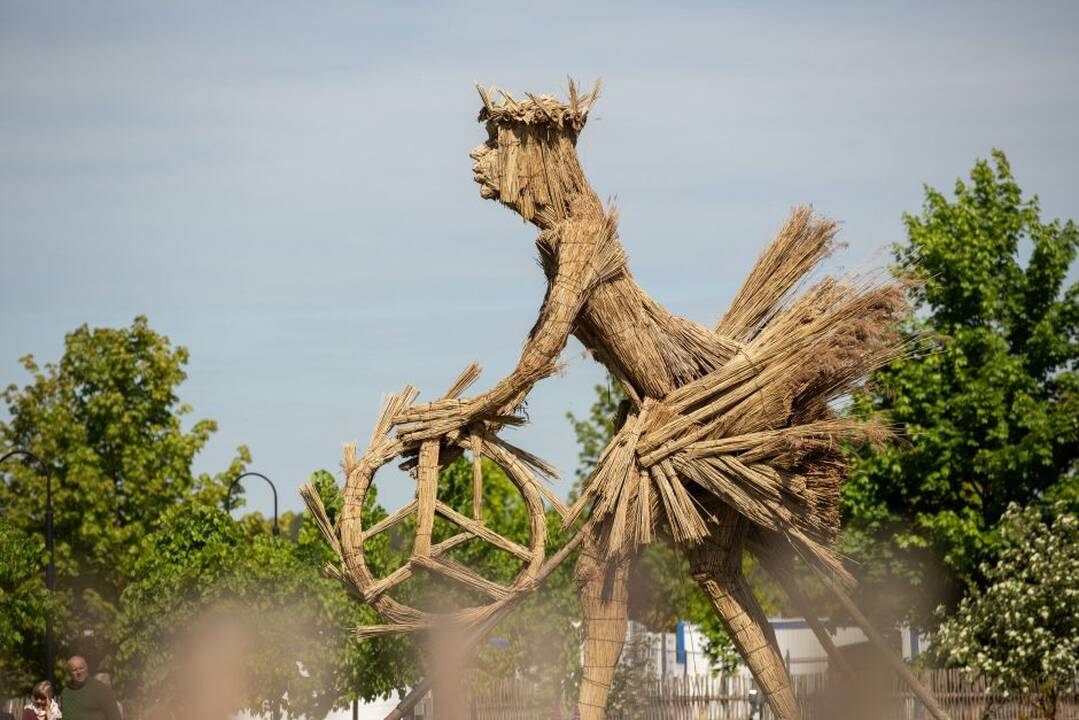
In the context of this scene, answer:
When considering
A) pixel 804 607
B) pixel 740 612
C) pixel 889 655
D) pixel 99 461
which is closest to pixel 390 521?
pixel 740 612

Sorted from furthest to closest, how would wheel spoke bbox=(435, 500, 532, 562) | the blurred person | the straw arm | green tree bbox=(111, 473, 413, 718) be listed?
green tree bbox=(111, 473, 413, 718) < the blurred person < wheel spoke bbox=(435, 500, 532, 562) < the straw arm

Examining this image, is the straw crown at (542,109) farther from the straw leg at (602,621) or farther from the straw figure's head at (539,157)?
the straw leg at (602,621)

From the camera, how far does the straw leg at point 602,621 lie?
975 centimetres

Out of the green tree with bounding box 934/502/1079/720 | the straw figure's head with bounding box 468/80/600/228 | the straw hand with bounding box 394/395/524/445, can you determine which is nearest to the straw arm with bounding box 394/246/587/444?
the straw hand with bounding box 394/395/524/445

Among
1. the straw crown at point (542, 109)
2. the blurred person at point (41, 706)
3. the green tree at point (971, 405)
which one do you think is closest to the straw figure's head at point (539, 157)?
the straw crown at point (542, 109)

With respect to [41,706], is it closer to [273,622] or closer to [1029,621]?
[273,622]

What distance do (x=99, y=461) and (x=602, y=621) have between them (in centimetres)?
2170

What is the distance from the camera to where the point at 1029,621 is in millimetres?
19312

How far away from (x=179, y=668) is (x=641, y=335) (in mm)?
10562

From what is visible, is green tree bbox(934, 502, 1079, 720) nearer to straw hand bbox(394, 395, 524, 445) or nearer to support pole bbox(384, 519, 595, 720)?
support pole bbox(384, 519, 595, 720)

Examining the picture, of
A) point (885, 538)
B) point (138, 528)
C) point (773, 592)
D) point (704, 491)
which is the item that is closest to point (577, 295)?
point (704, 491)

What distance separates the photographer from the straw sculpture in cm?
970

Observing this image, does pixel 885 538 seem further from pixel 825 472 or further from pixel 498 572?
pixel 825 472

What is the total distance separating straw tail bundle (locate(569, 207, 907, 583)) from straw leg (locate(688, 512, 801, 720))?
0.19 meters
